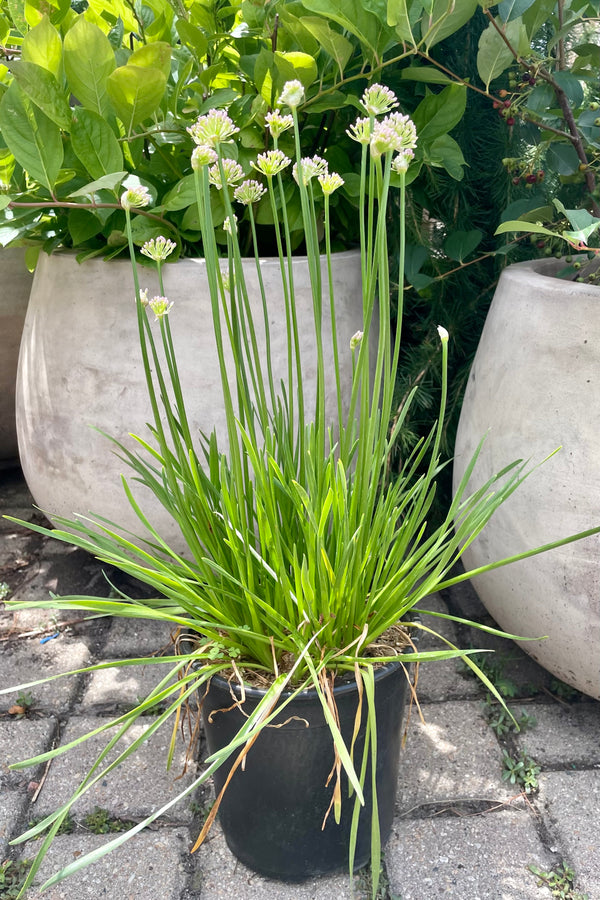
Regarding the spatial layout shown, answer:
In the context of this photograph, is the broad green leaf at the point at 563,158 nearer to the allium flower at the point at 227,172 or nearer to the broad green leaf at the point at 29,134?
the allium flower at the point at 227,172

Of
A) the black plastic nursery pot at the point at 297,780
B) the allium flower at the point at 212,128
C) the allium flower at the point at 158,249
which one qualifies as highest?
the allium flower at the point at 212,128

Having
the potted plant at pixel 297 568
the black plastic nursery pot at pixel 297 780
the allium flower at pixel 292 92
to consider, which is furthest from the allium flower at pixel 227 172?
the black plastic nursery pot at pixel 297 780

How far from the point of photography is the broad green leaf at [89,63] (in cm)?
105

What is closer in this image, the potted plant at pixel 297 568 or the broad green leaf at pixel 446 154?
the potted plant at pixel 297 568

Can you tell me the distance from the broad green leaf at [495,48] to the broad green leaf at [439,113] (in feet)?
0.18

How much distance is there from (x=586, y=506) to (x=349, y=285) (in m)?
0.59

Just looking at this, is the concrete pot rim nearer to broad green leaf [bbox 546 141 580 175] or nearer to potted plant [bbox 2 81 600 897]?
broad green leaf [bbox 546 141 580 175]

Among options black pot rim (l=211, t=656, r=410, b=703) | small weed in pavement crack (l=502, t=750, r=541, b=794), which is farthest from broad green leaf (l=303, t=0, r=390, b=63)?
small weed in pavement crack (l=502, t=750, r=541, b=794)

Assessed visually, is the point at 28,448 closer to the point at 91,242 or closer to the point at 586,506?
the point at 91,242

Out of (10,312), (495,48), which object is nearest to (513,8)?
(495,48)

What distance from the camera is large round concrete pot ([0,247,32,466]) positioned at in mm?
2062

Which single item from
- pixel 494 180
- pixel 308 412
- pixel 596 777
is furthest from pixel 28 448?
pixel 596 777

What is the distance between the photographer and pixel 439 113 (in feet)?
4.16

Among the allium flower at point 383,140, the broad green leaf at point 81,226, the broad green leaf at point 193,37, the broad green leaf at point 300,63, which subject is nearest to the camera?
the allium flower at point 383,140
